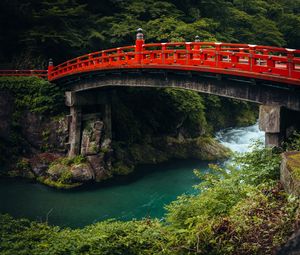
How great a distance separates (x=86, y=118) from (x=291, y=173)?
17.6 meters

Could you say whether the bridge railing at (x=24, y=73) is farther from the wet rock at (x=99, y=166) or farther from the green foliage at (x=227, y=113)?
the green foliage at (x=227, y=113)

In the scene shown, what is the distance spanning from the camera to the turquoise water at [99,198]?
17.1 m

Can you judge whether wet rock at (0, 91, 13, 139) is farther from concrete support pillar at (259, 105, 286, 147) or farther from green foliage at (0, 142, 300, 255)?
concrete support pillar at (259, 105, 286, 147)

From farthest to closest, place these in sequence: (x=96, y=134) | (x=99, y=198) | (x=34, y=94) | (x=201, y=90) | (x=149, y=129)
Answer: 1. (x=149, y=129)
2. (x=34, y=94)
3. (x=96, y=134)
4. (x=99, y=198)
5. (x=201, y=90)

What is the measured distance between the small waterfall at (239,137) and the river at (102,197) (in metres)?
4.90

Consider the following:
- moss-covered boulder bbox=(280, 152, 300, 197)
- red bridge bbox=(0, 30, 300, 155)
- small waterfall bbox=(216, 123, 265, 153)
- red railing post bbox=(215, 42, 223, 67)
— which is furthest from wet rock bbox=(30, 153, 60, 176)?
moss-covered boulder bbox=(280, 152, 300, 197)

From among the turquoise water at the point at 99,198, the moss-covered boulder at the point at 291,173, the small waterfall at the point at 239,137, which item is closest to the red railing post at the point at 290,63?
the moss-covered boulder at the point at 291,173

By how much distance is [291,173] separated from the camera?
7594 millimetres

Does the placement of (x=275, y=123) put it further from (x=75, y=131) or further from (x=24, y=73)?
(x=24, y=73)

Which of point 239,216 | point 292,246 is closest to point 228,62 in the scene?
point 239,216

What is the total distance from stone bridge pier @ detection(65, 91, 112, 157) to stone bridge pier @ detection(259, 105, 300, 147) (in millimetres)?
12797

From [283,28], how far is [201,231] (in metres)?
41.3

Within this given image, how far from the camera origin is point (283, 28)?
43125 mm

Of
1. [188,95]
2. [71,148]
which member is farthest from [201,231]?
[188,95]
